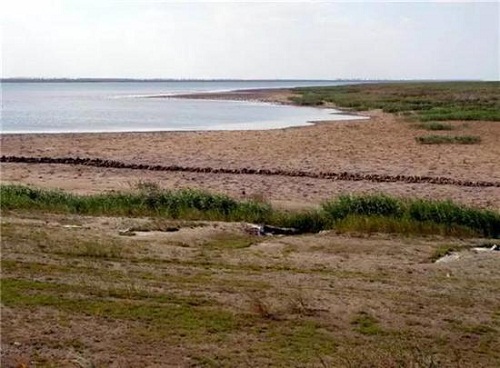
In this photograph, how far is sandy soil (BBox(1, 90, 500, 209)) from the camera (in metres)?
21.5

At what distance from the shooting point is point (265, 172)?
80.4 ft

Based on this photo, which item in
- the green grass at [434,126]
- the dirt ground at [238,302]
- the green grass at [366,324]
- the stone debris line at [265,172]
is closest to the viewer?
the dirt ground at [238,302]

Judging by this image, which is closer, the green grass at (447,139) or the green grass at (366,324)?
the green grass at (366,324)

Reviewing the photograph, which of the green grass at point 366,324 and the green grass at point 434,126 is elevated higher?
the green grass at point 366,324

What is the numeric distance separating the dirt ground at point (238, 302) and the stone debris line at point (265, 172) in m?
10.3

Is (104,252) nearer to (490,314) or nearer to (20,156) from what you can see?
(490,314)

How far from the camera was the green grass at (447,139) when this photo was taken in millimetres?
33594

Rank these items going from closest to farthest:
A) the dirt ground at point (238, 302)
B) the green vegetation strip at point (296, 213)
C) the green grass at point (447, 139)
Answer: the dirt ground at point (238, 302)
the green vegetation strip at point (296, 213)
the green grass at point (447, 139)

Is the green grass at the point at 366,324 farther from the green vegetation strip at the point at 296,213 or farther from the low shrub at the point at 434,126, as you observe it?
the low shrub at the point at 434,126

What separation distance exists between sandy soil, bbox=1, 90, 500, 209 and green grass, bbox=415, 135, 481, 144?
60cm

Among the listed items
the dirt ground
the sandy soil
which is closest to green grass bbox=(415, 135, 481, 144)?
the sandy soil

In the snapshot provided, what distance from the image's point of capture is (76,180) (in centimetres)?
2256

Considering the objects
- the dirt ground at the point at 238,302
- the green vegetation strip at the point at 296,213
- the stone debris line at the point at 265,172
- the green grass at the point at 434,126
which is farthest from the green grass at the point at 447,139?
the dirt ground at the point at 238,302

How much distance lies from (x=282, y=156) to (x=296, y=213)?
13.8 m
